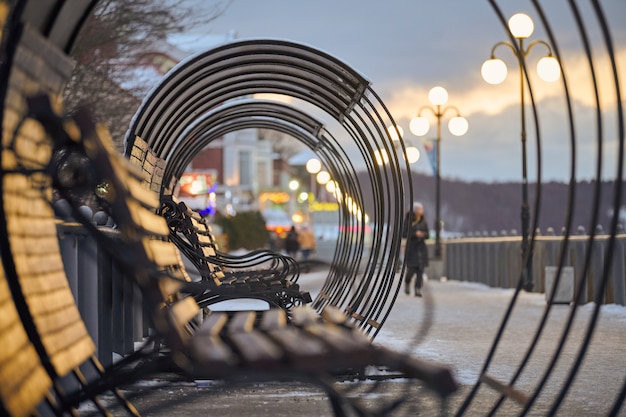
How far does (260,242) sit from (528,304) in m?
39.6

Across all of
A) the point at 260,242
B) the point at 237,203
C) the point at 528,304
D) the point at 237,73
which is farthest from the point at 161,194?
the point at 237,203

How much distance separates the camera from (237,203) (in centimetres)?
9512

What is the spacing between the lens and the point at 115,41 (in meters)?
25.3

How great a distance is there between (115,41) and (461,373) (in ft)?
58.3

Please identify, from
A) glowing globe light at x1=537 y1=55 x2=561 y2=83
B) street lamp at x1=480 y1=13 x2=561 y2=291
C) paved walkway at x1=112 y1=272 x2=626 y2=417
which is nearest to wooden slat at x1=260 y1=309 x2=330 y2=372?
paved walkway at x1=112 y1=272 x2=626 y2=417

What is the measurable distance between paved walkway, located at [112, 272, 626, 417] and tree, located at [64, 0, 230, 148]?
8502mm

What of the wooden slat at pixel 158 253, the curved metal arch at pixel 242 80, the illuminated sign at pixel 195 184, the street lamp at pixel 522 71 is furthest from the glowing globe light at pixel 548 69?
the illuminated sign at pixel 195 184

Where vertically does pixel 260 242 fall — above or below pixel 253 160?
below

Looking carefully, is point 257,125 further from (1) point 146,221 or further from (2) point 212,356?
(2) point 212,356

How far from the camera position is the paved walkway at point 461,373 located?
715cm

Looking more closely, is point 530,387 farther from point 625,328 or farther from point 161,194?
point 625,328

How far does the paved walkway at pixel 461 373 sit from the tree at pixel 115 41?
8502mm

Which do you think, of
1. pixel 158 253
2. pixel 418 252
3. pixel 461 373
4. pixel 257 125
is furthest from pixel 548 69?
pixel 158 253

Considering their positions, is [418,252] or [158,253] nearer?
[158,253]
